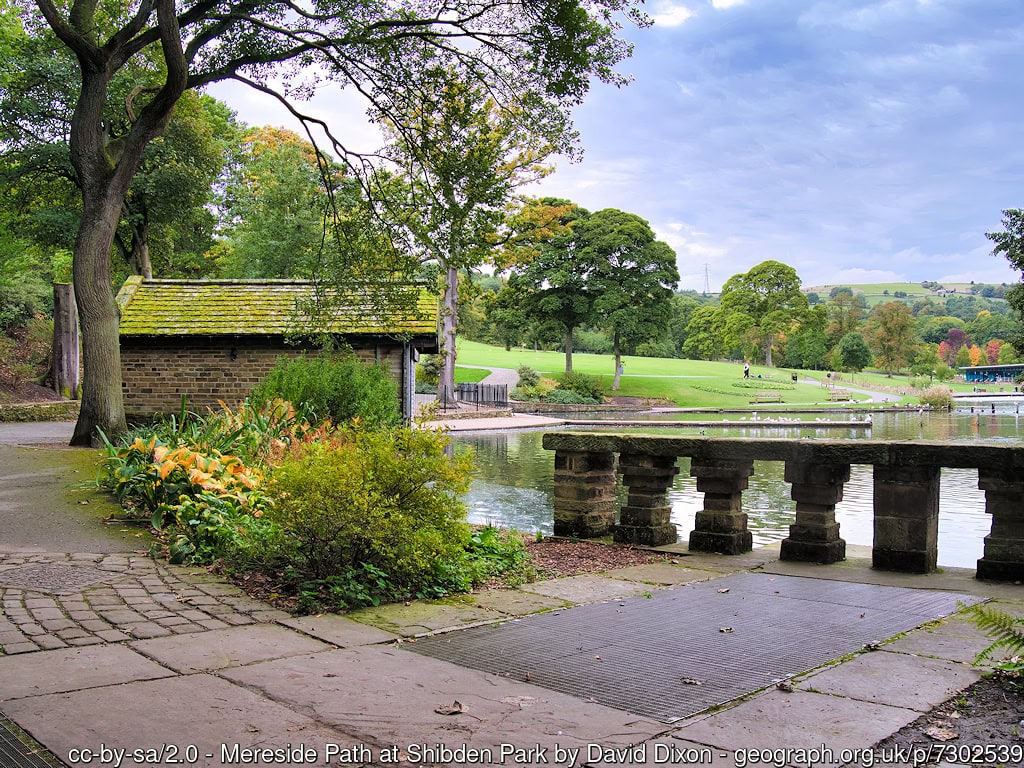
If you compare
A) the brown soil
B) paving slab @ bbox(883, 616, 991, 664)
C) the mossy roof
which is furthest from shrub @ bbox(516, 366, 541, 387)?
the brown soil

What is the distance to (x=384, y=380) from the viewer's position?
1709cm

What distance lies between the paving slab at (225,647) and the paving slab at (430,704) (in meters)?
0.17

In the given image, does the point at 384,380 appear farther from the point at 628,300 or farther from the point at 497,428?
the point at 628,300

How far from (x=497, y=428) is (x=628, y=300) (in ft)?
84.9

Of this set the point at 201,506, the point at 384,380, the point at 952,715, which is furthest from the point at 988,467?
the point at 384,380

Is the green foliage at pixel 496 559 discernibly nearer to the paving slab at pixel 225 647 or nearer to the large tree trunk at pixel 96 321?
the paving slab at pixel 225 647

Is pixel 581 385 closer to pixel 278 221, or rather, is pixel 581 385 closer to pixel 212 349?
pixel 278 221

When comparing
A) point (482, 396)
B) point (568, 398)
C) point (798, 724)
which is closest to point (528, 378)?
point (568, 398)

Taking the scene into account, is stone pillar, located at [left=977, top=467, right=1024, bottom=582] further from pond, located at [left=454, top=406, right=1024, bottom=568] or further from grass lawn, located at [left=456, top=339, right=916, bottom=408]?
grass lawn, located at [left=456, top=339, right=916, bottom=408]

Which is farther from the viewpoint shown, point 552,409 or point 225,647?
point 552,409

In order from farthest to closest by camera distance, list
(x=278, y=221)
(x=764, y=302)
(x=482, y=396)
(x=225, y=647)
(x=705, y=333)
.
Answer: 1. (x=705, y=333)
2. (x=764, y=302)
3. (x=482, y=396)
4. (x=278, y=221)
5. (x=225, y=647)

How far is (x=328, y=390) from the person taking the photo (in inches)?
608

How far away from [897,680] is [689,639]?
1.17 meters

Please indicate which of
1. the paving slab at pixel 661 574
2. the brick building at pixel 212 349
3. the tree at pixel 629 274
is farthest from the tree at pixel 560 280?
the paving slab at pixel 661 574
